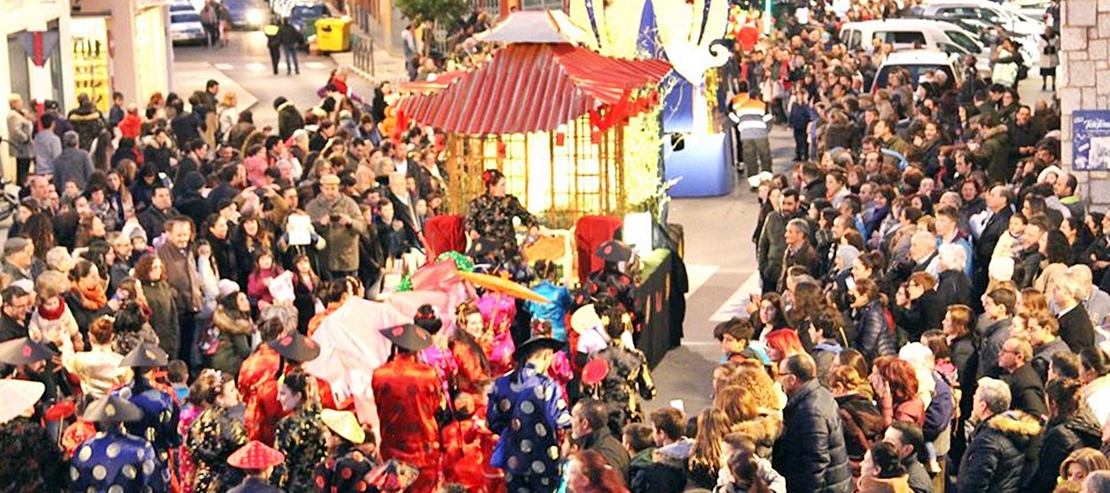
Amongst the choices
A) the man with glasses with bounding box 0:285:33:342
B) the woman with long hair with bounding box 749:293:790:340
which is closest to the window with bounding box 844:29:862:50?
the woman with long hair with bounding box 749:293:790:340

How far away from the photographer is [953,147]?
2123 cm

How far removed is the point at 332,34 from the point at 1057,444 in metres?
39.6

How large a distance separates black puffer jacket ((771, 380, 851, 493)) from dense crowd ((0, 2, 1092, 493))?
0.05ft

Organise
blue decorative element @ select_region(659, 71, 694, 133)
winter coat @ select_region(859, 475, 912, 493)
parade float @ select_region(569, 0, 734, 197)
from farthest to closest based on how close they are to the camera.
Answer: blue decorative element @ select_region(659, 71, 694, 133)
parade float @ select_region(569, 0, 734, 197)
winter coat @ select_region(859, 475, 912, 493)

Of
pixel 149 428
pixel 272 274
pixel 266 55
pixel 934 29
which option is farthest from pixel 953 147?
pixel 266 55

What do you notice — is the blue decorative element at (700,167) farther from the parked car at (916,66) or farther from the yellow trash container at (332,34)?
the yellow trash container at (332,34)

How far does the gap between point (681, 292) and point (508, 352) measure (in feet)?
13.5

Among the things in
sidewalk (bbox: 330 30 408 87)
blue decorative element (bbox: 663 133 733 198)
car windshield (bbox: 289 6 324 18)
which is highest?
car windshield (bbox: 289 6 324 18)

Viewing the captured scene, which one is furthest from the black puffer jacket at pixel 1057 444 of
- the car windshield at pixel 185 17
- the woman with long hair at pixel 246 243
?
the car windshield at pixel 185 17

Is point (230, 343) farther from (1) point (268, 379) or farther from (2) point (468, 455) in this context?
(2) point (468, 455)

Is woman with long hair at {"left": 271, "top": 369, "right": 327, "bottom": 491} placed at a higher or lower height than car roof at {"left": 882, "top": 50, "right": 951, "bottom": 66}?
lower

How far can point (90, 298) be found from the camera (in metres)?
15.3

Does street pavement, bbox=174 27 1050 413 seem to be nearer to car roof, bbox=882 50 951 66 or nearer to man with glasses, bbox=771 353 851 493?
car roof, bbox=882 50 951 66

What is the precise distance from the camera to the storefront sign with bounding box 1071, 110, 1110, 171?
2009 cm
